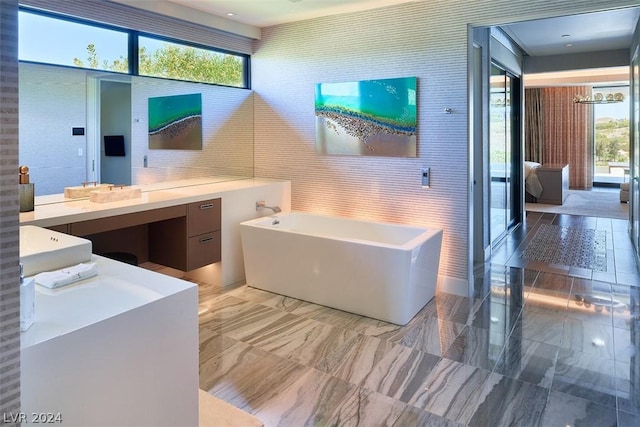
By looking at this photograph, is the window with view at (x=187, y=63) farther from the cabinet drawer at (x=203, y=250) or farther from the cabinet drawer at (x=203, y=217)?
the cabinet drawer at (x=203, y=250)

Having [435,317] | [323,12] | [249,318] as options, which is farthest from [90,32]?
[435,317]

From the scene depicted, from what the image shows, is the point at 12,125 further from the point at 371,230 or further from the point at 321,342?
the point at 371,230

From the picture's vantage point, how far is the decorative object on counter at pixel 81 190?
3.27 meters

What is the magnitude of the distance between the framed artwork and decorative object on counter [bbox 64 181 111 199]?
0.66 metres

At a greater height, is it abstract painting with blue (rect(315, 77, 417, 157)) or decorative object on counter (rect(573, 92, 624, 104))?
decorative object on counter (rect(573, 92, 624, 104))

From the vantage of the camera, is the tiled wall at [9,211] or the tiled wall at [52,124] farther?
the tiled wall at [52,124]

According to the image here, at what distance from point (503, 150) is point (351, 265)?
3.47 meters

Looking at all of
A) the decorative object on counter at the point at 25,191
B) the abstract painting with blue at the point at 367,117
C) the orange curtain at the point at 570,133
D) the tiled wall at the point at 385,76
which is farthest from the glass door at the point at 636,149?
the orange curtain at the point at 570,133

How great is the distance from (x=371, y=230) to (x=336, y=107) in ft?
4.16

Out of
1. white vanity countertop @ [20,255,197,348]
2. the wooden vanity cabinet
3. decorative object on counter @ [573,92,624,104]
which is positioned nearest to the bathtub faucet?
the wooden vanity cabinet

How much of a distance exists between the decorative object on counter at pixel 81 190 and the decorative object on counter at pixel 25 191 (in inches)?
15.8

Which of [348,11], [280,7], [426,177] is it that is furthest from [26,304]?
[348,11]

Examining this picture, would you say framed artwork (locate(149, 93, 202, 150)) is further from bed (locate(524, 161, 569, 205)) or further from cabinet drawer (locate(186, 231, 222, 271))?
bed (locate(524, 161, 569, 205))

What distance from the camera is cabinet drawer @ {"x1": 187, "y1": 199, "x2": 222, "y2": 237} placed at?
367 centimetres
